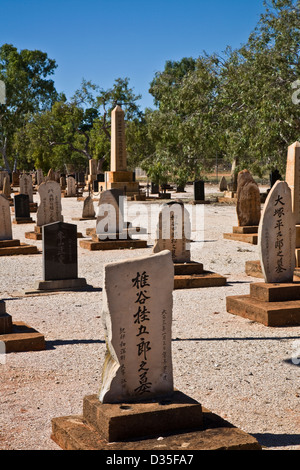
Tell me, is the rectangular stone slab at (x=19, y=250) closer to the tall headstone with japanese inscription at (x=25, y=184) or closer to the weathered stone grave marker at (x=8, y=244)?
the weathered stone grave marker at (x=8, y=244)

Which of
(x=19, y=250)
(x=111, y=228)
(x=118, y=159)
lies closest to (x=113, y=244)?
(x=111, y=228)

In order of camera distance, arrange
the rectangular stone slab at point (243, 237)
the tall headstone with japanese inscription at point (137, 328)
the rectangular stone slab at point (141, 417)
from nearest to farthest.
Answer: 1. the rectangular stone slab at point (141, 417)
2. the tall headstone with japanese inscription at point (137, 328)
3. the rectangular stone slab at point (243, 237)

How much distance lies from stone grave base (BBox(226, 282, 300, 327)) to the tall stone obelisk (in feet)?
66.0

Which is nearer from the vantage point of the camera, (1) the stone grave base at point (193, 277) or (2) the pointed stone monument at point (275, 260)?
(2) the pointed stone monument at point (275, 260)

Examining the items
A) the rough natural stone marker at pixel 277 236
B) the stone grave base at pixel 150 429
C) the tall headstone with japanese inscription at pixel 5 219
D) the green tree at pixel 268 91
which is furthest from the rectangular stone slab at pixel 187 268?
the green tree at pixel 268 91

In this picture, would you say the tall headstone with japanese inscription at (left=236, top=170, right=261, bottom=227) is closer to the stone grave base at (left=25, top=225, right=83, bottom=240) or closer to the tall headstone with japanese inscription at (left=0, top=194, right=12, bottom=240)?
the stone grave base at (left=25, top=225, right=83, bottom=240)

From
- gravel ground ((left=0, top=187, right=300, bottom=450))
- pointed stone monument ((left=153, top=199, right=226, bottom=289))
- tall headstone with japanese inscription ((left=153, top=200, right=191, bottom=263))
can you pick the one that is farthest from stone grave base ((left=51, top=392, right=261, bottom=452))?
tall headstone with japanese inscription ((left=153, top=200, right=191, bottom=263))

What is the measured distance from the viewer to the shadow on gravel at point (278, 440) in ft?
14.9

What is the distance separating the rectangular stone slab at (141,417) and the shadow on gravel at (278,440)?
570 millimetres

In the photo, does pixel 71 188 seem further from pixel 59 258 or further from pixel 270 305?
pixel 270 305

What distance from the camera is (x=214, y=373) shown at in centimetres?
614

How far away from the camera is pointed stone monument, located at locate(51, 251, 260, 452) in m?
4.12
